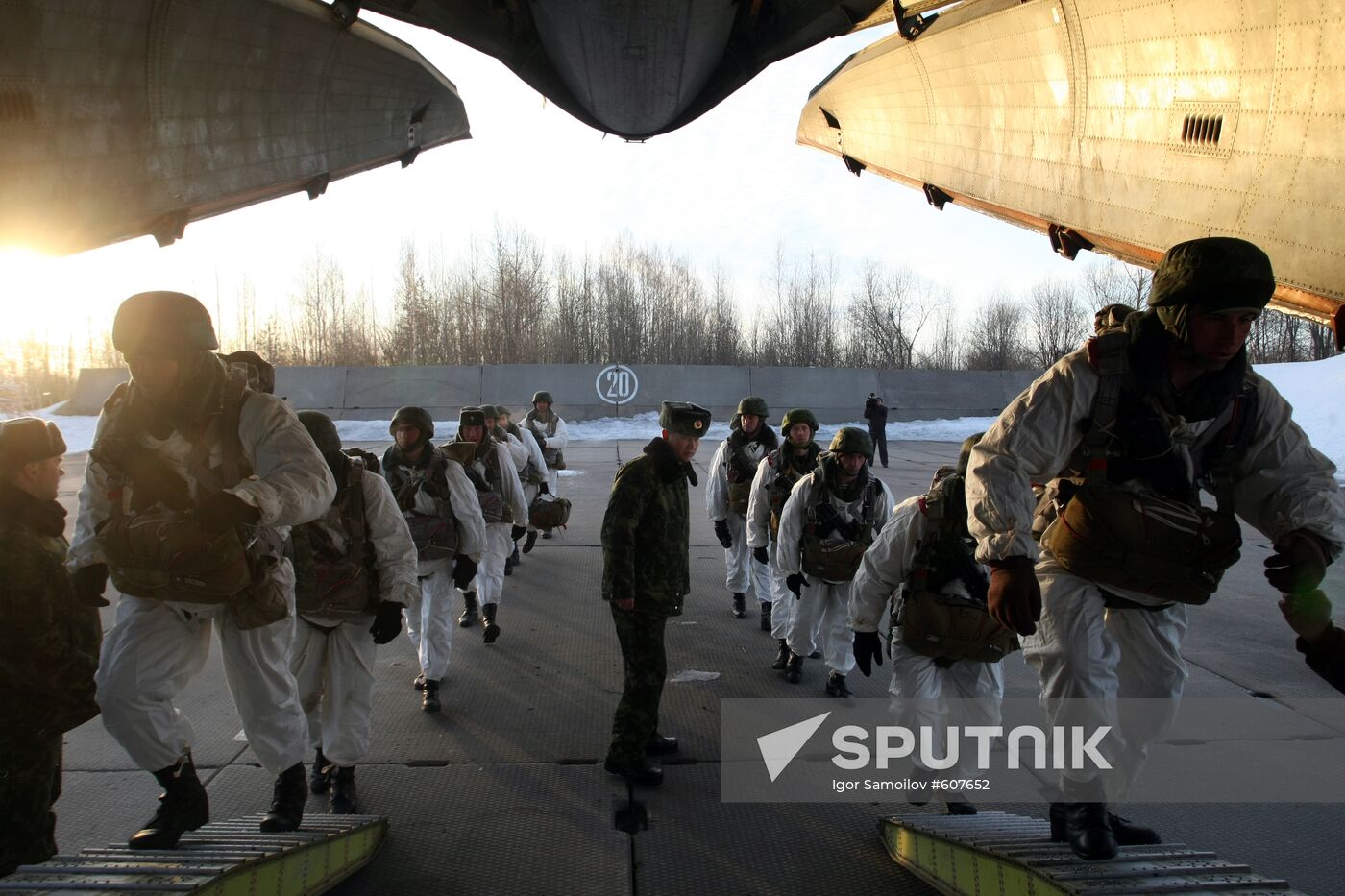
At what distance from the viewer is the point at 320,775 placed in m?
3.95

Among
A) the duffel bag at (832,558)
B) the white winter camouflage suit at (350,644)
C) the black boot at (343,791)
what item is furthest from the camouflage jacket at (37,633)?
the duffel bag at (832,558)

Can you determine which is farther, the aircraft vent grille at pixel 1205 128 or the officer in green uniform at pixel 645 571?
the aircraft vent grille at pixel 1205 128

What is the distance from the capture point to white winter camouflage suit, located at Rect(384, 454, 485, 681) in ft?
16.6

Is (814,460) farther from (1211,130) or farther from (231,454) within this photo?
(231,454)

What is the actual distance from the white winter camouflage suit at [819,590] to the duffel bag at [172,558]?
11.2 ft

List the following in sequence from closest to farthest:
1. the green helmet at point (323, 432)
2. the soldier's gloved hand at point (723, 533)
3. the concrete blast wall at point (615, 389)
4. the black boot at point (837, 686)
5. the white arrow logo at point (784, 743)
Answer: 1. the green helmet at point (323, 432)
2. the white arrow logo at point (784, 743)
3. the black boot at point (837, 686)
4. the soldier's gloved hand at point (723, 533)
5. the concrete blast wall at point (615, 389)

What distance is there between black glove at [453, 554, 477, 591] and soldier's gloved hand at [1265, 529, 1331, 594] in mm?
4110

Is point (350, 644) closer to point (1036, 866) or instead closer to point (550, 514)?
point (1036, 866)

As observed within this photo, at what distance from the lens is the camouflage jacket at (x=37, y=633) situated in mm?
2742

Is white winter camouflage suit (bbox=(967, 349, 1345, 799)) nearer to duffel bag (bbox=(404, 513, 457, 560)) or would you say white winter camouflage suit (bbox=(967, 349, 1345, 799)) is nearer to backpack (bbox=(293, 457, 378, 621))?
backpack (bbox=(293, 457, 378, 621))

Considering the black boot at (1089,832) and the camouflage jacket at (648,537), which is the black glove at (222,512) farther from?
the black boot at (1089,832)

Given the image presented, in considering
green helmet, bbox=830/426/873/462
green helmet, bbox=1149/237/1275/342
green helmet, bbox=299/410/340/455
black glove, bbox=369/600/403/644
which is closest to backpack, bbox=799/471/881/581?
green helmet, bbox=830/426/873/462

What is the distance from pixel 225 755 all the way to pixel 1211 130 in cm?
724

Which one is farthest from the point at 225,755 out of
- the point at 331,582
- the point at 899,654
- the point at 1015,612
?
the point at 1015,612
